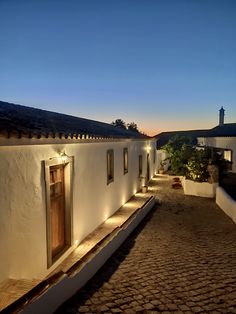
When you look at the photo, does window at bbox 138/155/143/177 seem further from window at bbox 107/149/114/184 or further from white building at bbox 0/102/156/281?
white building at bbox 0/102/156/281

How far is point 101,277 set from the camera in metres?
6.09

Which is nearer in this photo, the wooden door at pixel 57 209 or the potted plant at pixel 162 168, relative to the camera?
the wooden door at pixel 57 209

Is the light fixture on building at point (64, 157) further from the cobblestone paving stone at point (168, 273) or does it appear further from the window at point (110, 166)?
the window at point (110, 166)

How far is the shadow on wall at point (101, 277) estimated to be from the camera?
4.89 m

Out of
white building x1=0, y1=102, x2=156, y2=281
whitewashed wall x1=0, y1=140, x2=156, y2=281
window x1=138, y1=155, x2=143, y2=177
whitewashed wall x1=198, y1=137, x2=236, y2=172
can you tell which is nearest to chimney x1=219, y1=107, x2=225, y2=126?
whitewashed wall x1=198, y1=137, x2=236, y2=172

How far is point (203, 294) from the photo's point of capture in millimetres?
5367

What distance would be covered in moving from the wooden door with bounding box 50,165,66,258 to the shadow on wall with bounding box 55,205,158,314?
1225mm

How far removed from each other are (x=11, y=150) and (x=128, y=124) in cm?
5513

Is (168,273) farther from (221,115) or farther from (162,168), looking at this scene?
(221,115)

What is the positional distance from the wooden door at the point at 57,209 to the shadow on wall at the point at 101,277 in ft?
4.02

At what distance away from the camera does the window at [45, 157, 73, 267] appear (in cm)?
638

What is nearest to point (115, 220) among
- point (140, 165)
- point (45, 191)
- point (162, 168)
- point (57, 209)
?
point (57, 209)

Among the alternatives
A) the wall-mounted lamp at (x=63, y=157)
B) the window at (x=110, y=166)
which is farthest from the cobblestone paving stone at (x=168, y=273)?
the wall-mounted lamp at (x=63, y=157)

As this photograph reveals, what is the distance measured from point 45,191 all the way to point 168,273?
125 inches
